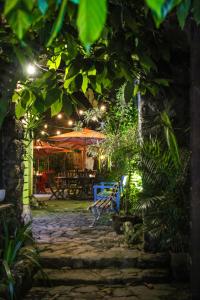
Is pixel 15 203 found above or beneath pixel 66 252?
above

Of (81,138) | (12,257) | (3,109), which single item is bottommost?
(12,257)

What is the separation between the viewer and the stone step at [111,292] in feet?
17.2

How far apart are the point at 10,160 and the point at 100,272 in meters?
2.42

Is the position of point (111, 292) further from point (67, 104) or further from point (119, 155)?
point (67, 104)

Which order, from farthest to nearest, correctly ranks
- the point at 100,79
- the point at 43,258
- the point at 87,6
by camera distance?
the point at 43,258 → the point at 100,79 → the point at 87,6

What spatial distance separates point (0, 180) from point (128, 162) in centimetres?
248

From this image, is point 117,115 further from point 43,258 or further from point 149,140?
point 43,258

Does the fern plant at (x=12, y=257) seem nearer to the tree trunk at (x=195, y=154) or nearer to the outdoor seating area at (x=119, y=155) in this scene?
the outdoor seating area at (x=119, y=155)

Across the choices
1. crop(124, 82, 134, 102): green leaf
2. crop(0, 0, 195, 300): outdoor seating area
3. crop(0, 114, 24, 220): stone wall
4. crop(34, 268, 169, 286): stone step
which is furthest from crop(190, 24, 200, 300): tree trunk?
crop(0, 114, 24, 220): stone wall

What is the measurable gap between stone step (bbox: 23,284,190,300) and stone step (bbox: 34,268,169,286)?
102mm

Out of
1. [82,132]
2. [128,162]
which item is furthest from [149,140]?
[82,132]

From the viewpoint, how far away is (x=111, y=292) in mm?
5441

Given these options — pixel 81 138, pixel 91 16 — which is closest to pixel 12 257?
pixel 91 16

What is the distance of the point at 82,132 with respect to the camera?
15406 mm
